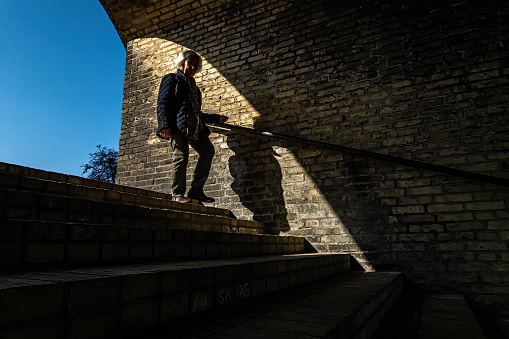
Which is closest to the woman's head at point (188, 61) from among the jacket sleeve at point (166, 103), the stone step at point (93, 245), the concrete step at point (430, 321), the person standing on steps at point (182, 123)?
the person standing on steps at point (182, 123)

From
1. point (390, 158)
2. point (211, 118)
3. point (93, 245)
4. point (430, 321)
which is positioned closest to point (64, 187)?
point (93, 245)

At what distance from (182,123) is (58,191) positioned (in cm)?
168

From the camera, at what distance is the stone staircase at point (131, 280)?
78 cm

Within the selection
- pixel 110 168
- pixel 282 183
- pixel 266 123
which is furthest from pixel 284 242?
pixel 110 168

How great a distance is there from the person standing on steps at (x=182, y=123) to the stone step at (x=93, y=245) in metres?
1.67

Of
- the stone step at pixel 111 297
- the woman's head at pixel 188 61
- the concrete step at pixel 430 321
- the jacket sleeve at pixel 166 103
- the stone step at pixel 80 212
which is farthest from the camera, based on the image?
Result: the woman's head at pixel 188 61

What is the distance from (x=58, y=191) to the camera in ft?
7.20

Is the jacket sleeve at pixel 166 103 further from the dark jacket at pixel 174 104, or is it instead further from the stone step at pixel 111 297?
the stone step at pixel 111 297

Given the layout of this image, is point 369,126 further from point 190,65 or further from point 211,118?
point 190,65

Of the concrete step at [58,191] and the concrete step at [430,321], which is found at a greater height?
the concrete step at [58,191]

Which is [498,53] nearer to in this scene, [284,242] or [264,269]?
[284,242]

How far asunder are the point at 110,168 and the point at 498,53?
14.8 meters

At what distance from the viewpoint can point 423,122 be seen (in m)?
3.53

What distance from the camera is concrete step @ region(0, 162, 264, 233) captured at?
1474 mm
